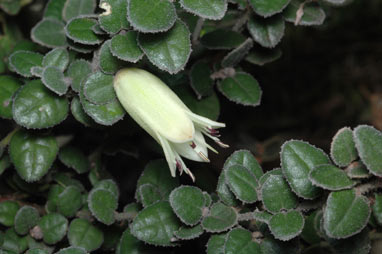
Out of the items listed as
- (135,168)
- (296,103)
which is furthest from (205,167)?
(296,103)

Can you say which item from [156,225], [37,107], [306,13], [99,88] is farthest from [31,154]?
[306,13]

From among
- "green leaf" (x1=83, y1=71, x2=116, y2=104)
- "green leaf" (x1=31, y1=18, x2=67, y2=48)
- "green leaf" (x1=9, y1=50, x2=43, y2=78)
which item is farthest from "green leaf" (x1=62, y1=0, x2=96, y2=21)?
"green leaf" (x1=83, y1=71, x2=116, y2=104)

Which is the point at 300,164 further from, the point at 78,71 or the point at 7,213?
the point at 7,213

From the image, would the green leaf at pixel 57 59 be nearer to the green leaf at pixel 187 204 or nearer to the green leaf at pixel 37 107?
the green leaf at pixel 37 107

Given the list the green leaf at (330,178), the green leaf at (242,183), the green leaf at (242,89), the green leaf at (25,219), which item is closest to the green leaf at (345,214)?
the green leaf at (330,178)

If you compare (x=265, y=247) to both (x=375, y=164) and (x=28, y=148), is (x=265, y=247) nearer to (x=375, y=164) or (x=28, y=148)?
(x=375, y=164)
